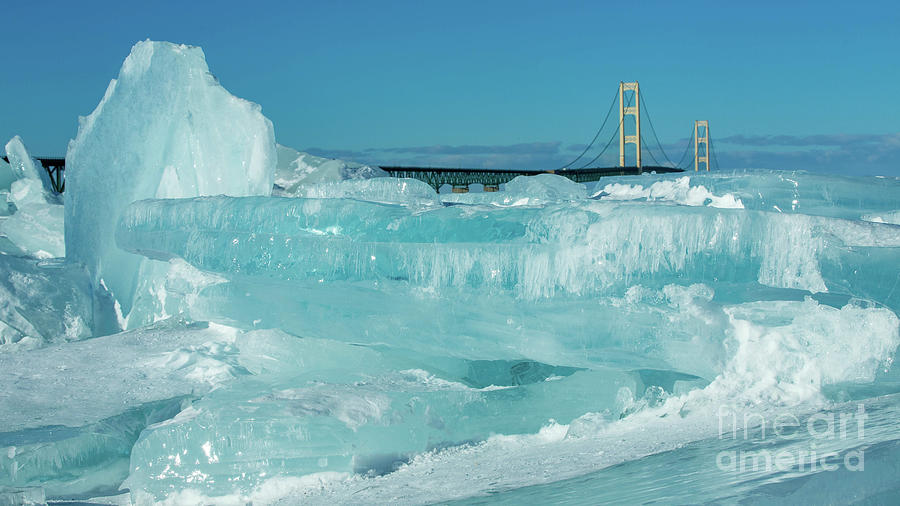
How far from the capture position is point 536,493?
266 centimetres

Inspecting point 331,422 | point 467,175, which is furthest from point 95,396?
point 467,175

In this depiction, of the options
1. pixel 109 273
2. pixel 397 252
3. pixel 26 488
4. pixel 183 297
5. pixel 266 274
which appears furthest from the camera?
pixel 109 273

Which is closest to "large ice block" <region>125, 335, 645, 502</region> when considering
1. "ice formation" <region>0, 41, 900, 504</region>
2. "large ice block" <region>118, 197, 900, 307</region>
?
"ice formation" <region>0, 41, 900, 504</region>

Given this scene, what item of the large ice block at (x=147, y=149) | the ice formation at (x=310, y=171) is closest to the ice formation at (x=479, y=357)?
the large ice block at (x=147, y=149)

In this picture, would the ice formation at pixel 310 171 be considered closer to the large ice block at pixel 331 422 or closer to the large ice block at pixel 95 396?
the large ice block at pixel 95 396

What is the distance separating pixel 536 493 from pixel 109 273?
4960mm

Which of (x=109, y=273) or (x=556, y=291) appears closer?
(x=556, y=291)

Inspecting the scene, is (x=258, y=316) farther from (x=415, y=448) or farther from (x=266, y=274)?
(x=415, y=448)

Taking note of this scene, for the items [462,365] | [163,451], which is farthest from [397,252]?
[163,451]

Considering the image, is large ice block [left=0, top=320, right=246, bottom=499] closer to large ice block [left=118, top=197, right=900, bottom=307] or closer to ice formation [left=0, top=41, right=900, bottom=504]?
ice formation [left=0, top=41, right=900, bottom=504]

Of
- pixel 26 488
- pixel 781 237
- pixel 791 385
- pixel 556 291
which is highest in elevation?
pixel 781 237

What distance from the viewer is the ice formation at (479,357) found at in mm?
3111

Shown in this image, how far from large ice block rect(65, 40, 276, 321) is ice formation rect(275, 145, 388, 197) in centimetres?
291

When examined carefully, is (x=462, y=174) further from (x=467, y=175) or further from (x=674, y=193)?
(x=674, y=193)
